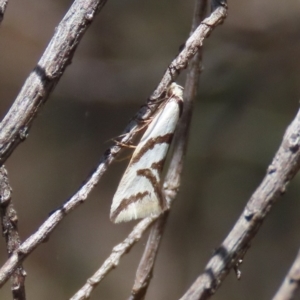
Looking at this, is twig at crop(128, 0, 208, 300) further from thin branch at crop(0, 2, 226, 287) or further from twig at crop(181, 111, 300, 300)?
twig at crop(181, 111, 300, 300)

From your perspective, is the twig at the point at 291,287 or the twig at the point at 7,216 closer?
the twig at the point at 291,287

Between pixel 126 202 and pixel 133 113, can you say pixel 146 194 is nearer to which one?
pixel 126 202

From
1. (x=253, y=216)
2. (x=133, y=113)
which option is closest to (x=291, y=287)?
(x=253, y=216)

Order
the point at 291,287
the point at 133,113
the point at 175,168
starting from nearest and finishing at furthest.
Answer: the point at 291,287
the point at 175,168
the point at 133,113

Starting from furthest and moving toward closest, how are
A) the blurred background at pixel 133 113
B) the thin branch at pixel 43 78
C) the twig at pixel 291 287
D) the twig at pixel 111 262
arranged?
the blurred background at pixel 133 113, the twig at pixel 111 262, the thin branch at pixel 43 78, the twig at pixel 291 287

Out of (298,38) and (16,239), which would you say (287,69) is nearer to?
(298,38)

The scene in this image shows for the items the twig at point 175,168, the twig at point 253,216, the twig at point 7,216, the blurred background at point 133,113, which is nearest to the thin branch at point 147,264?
the twig at point 175,168

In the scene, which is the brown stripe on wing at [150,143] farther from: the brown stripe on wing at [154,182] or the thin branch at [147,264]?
the thin branch at [147,264]
